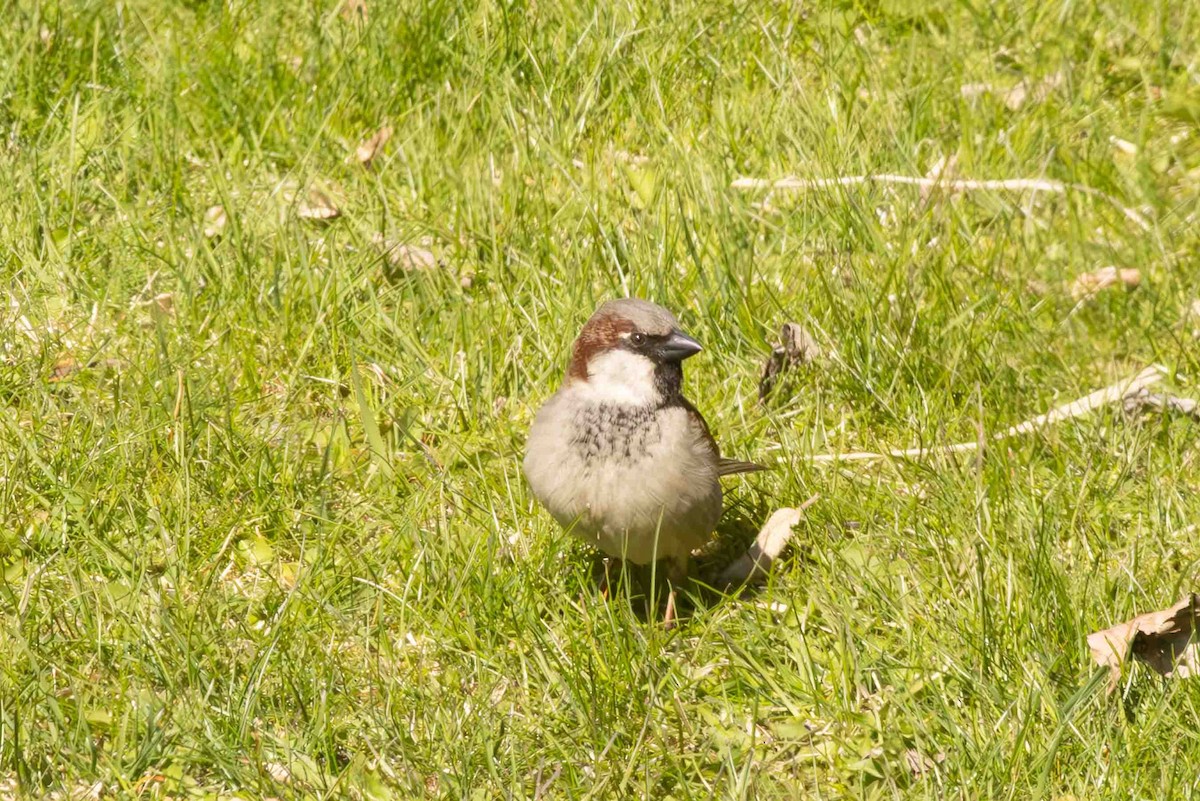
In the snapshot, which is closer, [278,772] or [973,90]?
[278,772]

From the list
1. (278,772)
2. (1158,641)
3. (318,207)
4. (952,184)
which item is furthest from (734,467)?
(318,207)

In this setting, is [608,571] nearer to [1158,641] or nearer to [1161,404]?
[1158,641]

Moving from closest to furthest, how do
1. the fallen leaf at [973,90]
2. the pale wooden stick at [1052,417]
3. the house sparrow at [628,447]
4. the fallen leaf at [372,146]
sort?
the house sparrow at [628,447], the pale wooden stick at [1052,417], the fallen leaf at [372,146], the fallen leaf at [973,90]

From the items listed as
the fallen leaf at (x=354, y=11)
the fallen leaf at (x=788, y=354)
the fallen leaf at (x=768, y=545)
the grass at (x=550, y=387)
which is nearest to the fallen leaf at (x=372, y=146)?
the grass at (x=550, y=387)

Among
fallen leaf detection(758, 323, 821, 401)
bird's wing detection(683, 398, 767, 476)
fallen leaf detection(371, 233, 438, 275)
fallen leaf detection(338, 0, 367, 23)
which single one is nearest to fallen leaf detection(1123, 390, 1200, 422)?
fallen leaf detection(758, 323, 821, 401)

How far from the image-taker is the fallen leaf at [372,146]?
223 inches

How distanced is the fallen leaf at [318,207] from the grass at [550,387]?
5 cm

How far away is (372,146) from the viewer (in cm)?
570

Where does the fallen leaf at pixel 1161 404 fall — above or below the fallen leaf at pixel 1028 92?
below

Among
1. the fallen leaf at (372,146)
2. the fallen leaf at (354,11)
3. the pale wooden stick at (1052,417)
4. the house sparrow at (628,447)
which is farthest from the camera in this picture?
the fallen leaf at (354,11)

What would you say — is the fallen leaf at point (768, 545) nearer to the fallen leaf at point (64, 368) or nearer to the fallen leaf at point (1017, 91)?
the fallen leaf at point (64, 368)

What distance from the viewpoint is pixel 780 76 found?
5949mm

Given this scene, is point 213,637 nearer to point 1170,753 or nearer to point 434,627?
point 434,627

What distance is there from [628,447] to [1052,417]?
1533 millimetres
